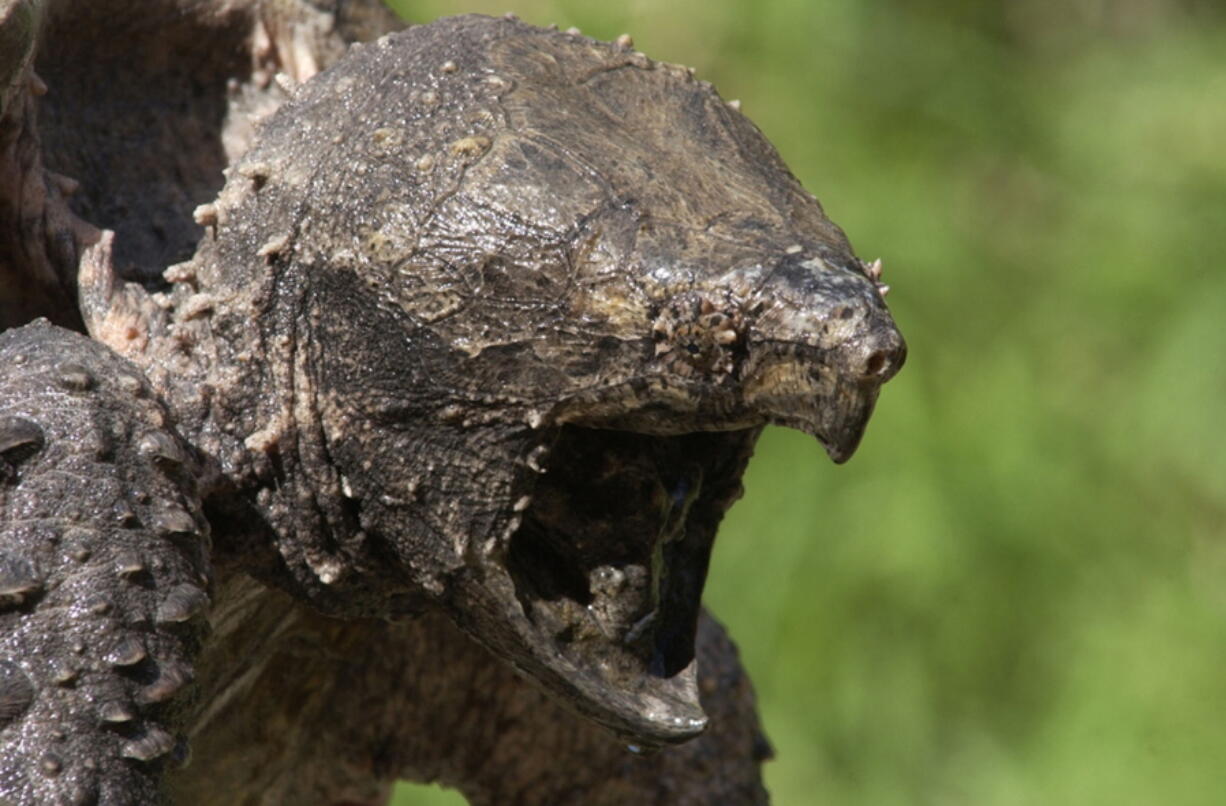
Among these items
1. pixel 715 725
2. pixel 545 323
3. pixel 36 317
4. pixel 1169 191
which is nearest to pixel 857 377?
pixel 545 323

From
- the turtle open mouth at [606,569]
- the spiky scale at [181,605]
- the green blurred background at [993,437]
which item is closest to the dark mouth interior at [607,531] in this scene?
the turtle open mouth at [606,569]

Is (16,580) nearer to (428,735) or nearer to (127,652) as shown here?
(127,652)

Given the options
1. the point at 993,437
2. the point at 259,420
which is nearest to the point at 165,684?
the point at 259,420

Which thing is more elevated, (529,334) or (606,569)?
(529,334)

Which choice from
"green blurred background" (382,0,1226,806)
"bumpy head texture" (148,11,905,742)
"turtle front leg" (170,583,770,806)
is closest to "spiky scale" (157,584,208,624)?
"bumpy head texture" (148,11,905,742)

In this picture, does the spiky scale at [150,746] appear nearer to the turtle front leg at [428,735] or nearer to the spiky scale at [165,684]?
the spiky scale at [165,684]

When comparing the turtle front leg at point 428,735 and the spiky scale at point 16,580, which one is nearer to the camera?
the spiky scale at point 16,580

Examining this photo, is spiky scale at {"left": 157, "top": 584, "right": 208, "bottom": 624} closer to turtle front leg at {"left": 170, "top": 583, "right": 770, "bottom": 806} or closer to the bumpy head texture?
the bumpy head texture
